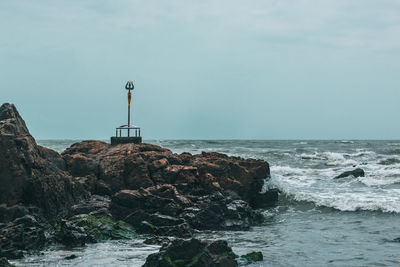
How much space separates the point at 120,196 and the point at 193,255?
27.5 ft

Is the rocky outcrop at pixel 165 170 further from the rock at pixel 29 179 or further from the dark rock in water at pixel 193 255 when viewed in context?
the dark rock in water at pixel 193 255

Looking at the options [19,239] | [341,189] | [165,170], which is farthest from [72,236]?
[341,189]

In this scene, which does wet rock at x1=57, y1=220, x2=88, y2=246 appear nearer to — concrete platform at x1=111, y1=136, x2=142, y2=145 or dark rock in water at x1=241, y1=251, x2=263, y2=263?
dark rock in water at x1=241, y1=251, x2=263, y2=263

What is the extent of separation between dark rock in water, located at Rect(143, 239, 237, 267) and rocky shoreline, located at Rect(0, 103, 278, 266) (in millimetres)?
30

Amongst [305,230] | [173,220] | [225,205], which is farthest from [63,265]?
[305,230]

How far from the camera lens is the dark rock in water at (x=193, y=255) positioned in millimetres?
12383

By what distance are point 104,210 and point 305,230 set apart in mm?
8608

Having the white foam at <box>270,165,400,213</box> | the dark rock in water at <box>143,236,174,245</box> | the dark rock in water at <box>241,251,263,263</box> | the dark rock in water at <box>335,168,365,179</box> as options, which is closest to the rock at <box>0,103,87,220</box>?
the dark rock in water at <box>143,236,174,245</box>

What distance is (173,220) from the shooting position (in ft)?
61.5

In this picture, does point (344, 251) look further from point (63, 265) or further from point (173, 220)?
point (63, 265)

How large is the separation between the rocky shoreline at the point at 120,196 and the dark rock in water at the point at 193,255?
30 millimetres

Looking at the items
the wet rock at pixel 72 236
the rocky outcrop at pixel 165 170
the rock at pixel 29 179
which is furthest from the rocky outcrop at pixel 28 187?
the rocky outcrop at pixel 165 170

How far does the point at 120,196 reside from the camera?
803 inches

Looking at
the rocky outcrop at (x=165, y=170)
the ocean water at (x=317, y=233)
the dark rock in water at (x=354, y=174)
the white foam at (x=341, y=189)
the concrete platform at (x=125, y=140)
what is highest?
the concrete platform at (x=125, y=140)
